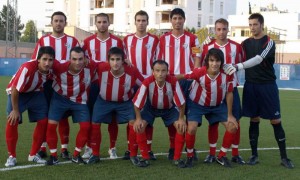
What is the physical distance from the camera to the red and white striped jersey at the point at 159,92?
612cm

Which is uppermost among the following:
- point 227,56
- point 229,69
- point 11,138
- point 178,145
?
point 227,56

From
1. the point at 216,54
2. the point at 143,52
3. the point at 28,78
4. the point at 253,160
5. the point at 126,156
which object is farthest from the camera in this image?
the point at 143,52

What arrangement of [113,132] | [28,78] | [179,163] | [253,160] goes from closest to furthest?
[28,78]
[179,163]
[253,160]
[113,132]

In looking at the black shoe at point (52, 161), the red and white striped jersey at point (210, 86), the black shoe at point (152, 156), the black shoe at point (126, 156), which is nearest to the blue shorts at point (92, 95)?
the black shoe at point (126, 156)

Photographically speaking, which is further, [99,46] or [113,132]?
[113,132]

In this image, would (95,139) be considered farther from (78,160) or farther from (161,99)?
(161,99)

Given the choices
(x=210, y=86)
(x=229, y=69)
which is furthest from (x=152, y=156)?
(x=229, y=69)

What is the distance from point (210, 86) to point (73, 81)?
1.79 m

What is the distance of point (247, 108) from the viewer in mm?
6562

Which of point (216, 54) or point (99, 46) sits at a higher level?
point (99, 46)

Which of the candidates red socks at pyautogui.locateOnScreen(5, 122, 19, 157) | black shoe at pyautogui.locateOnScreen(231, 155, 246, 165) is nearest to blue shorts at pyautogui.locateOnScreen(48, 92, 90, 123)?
red socks at pyautogui.locateOnScreen(5, 122, 19, 157)

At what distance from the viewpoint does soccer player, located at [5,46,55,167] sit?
19.2 ft

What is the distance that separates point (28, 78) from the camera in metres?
5.88

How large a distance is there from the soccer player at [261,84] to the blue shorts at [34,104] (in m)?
2.73
